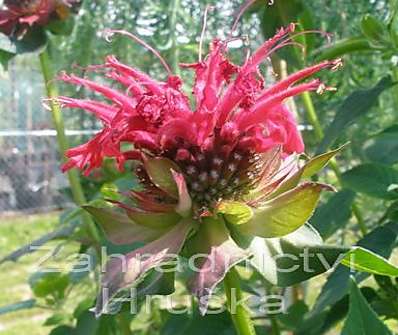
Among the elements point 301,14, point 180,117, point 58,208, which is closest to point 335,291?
point 180,117

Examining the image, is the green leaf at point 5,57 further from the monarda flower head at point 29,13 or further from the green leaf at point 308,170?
the green leaf at point 308,170

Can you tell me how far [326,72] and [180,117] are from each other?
2.36 ft

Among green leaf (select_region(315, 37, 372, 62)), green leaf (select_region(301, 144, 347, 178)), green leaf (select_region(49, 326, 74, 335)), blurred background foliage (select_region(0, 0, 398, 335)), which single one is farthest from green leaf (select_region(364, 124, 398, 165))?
green leaf (select_region(49, 326, 74, 335))

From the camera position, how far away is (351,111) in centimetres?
87

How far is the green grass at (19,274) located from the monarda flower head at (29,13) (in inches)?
43.8

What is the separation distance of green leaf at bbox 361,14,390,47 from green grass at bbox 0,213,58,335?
1.51m

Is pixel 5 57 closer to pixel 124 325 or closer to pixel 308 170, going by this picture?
pixel 124 325

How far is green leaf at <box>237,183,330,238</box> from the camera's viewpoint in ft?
1.85

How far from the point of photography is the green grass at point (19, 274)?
2398mm

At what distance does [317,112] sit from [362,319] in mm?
907

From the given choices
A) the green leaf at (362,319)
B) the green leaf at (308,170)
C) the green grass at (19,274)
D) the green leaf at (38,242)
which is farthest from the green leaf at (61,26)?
the green grass at (19,274)

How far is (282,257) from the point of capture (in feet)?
2.00

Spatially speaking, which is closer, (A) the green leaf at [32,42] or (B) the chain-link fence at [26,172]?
(A) the green leaf at [32,42]

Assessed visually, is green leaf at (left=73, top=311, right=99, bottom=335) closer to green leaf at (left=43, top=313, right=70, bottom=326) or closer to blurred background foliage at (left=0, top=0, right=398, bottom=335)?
blurred background foliage at (left=0, top=0, right=398, bottom=335)
